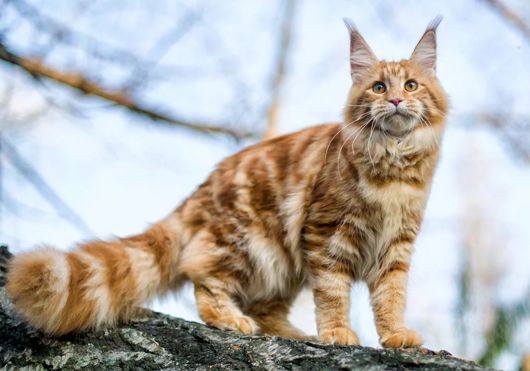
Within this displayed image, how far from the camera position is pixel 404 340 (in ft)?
9.45

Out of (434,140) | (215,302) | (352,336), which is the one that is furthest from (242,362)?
(434,140)

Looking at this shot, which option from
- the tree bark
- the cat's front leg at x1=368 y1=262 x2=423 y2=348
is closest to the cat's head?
the cat's front leg at x1=368 y1=262 x2=423 y2=348

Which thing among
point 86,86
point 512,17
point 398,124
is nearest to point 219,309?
point 398,124

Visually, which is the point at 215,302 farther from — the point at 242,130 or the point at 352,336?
the point at 242,130

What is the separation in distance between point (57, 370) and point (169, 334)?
476mm

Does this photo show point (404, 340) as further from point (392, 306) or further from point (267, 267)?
point (267, 267)

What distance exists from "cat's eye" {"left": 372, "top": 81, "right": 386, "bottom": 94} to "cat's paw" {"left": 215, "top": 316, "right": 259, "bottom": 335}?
4.42ft

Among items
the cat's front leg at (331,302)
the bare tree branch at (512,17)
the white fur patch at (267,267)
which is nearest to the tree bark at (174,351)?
the cat's front leg at (331,302)

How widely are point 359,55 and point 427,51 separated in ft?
1.18

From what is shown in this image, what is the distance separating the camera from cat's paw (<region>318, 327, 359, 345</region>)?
10.1 feet

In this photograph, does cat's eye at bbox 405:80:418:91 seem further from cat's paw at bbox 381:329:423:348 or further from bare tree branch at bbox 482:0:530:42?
bare tree branch at bbox 482:0:530:42

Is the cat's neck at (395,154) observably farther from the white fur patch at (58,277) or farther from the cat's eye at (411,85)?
the white fur patch at (58,277)

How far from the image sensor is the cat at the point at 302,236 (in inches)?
122

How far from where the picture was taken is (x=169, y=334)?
2895 millimetres
